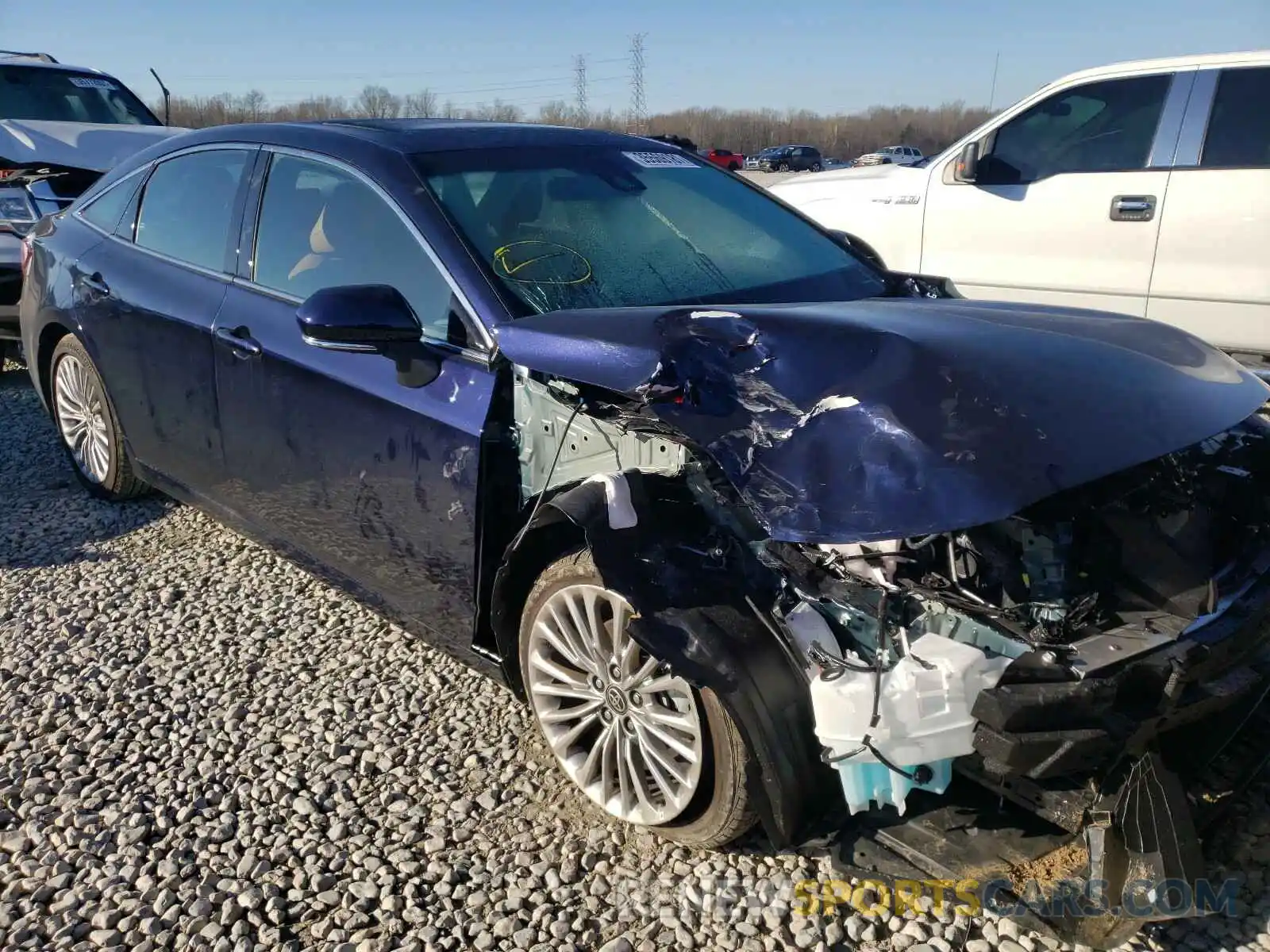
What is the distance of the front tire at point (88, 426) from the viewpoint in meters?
4.57

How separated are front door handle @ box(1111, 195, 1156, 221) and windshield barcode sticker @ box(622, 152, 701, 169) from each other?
3.12 m

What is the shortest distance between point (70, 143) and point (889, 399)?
290 inches

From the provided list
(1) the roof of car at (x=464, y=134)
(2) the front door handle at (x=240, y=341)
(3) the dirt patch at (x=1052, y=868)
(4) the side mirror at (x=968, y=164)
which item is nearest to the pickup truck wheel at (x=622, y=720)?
(3) the dirt patch at (x=1052, y=868)

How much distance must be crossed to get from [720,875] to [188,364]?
263 cm

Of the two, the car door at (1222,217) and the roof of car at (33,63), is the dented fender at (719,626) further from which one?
the roof of car at (33,63)

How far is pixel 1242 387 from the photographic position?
8.68 ft

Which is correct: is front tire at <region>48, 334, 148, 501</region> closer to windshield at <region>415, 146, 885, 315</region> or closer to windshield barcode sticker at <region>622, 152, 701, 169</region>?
windshield at <region>415, 146, 885, 315</region>

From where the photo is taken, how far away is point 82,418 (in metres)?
4.86

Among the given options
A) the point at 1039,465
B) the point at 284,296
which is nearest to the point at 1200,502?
the point at 1039,465

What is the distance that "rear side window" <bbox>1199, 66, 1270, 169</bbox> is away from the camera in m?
5.45

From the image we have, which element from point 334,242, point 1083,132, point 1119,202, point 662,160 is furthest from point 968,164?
point 334,242

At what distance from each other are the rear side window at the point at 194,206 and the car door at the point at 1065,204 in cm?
442

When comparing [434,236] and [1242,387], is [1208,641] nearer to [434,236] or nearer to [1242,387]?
[1242,387]

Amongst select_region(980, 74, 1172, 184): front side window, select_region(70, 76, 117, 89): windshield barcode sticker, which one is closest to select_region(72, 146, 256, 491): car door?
select_region(980, 74, 1172, 184): front side window
